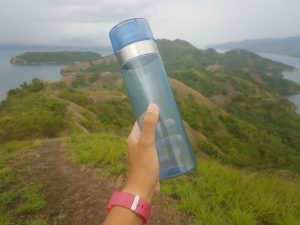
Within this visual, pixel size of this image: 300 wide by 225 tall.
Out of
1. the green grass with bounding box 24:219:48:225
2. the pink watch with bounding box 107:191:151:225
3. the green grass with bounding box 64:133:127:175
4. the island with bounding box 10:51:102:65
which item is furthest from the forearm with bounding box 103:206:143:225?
the island with bounding box 10:51:102:65

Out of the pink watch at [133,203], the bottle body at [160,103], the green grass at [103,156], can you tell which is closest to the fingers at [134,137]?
the bottle body at [160,103]

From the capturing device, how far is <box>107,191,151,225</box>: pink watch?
53.2 inches

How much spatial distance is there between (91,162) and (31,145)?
3034 millimetres

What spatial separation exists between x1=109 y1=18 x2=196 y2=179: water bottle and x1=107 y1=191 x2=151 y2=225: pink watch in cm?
39

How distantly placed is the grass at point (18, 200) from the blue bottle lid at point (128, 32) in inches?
133

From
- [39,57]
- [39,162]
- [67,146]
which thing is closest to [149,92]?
[39,162]

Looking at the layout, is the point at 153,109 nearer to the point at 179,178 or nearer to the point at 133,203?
the point at 133,203

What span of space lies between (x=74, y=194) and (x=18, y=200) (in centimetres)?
80

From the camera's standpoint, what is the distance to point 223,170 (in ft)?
19.7

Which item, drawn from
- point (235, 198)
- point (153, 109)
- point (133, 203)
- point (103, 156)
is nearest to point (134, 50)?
point (153, 109)

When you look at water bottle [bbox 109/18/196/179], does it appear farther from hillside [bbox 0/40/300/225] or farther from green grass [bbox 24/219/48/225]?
green grass [bbox 24/219/48/225]

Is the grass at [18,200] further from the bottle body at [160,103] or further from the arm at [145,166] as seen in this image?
the arm at [145,166]

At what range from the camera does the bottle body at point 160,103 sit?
172 centimetres

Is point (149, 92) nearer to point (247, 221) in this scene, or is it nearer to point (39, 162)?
point (247, 221)
